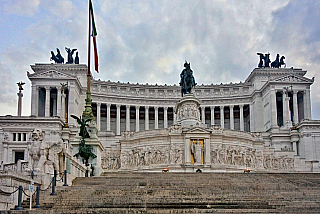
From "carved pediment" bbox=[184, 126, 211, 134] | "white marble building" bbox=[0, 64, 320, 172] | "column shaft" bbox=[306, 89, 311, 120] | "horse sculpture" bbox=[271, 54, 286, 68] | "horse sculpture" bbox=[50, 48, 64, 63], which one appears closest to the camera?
"carved pediment" bbox=[184, 126, 211, 134]

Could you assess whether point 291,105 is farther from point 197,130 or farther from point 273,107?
point 197,130

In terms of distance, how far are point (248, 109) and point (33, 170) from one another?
71.1 metres

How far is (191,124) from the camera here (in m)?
47.6

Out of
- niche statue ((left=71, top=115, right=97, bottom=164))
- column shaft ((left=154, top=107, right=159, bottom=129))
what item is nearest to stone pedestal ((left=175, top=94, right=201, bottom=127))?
niche statue ((left=71, top=115, right=97, bottom=164))

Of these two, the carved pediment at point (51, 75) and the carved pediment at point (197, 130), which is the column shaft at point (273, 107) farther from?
the carved pediment at point (51, 75)

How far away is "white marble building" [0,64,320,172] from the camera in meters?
45.1

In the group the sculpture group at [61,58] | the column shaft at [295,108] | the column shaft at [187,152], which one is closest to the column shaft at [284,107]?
the column shaft at [295,108]

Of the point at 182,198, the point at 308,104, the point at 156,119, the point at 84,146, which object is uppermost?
the point at 308,104

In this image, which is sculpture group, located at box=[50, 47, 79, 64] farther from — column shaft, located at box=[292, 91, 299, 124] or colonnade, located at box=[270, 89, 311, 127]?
column shaft, located at box=[292, 91, 299, 124]

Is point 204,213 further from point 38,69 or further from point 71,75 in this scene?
point 38,69

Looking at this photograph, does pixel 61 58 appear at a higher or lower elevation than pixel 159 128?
higher

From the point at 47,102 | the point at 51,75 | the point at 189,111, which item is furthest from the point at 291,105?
the point at 47,102

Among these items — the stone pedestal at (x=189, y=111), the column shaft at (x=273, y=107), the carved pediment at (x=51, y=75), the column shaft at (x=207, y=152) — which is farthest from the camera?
the column shaft at (x=273, y=107)

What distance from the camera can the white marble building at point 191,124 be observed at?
45.1 meters
